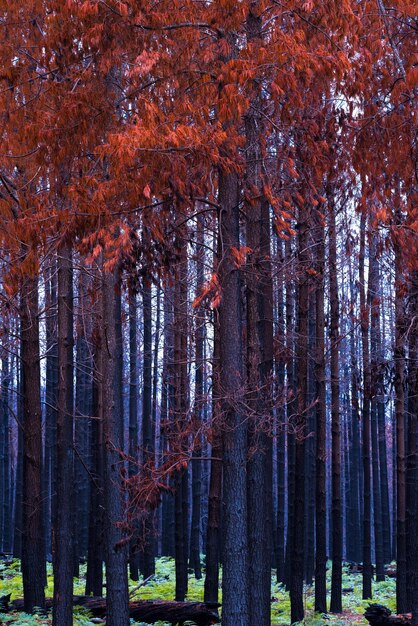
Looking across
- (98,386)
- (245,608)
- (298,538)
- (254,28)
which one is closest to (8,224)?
(254,28)

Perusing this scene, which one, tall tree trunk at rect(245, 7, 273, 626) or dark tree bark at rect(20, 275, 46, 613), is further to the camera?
dark tree bark at rect(20, 275, 46, 613)

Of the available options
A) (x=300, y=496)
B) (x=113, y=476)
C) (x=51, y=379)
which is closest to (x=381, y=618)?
(x=300, y=496)

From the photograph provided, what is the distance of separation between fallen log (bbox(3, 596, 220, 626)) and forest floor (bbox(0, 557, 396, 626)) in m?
0.28

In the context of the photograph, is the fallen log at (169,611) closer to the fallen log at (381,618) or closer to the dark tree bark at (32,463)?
the dark tree bark at (32,463)

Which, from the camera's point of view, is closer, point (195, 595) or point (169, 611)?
point (169, 611)

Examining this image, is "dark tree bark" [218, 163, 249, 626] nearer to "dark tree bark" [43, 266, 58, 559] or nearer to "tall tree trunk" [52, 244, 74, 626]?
"tall tree trunk" [52, 244, 74, 626]

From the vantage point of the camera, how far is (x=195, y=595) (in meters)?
19.0

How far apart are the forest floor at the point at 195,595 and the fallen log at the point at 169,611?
28 centimetres

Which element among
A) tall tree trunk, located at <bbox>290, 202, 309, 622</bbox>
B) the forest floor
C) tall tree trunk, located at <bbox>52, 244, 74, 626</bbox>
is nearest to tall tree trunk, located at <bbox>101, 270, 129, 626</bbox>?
tall tree trunk, located at <bbox>52, 244, 74, 626</bbox>

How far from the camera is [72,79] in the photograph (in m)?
9.14

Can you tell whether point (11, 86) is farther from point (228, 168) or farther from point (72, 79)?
point (228, 168)

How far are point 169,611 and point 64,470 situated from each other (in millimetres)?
3488

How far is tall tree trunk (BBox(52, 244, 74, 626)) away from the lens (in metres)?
11.2

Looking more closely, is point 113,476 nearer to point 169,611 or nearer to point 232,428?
point 232,428
